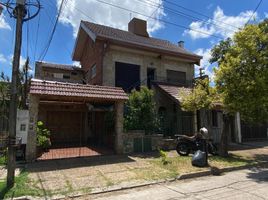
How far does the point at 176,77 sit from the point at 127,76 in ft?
14.9

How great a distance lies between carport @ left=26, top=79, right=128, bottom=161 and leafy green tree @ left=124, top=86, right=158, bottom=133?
2.92 ft

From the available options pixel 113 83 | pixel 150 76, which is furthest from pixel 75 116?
pixel 150 76

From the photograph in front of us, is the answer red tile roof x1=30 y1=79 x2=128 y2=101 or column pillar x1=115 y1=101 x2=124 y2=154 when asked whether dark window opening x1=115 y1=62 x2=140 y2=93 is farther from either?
column pillar x1=115 y1=101 x2=124 y2=154

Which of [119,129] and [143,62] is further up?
[143,62]

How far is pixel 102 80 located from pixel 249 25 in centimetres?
925

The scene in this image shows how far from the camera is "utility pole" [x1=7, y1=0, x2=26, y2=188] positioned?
644 centimetres

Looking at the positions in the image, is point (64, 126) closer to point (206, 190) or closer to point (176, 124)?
point (176, 124)

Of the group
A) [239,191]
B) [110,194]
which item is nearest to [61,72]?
[110,194]

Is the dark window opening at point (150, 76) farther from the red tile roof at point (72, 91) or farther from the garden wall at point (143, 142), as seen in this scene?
the red tile roof at point (72, 91)

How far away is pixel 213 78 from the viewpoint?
10719 millimetres

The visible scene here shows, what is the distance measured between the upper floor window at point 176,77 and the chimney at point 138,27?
5.37 meters

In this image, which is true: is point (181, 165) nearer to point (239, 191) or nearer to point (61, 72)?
point (239, 191)

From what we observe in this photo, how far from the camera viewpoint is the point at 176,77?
62.0 feet

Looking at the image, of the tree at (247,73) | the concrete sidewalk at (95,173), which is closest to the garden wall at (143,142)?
the concrete sidewalk at (95,173)
